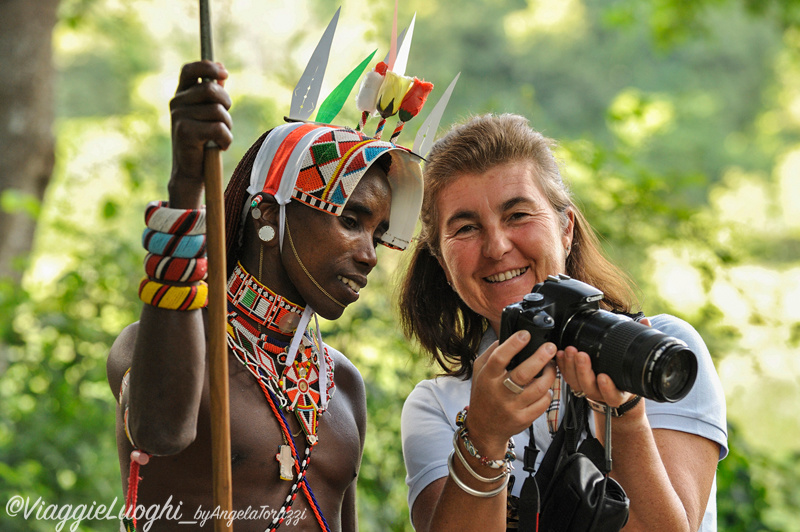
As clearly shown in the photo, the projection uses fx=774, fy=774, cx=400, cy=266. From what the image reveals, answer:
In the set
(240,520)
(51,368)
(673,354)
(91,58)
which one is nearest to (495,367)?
(673,354)

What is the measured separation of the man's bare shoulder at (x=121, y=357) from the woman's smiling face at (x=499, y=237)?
0.99 m

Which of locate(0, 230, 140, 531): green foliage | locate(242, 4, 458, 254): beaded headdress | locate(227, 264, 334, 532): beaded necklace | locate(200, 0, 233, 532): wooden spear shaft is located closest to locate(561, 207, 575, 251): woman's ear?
locate(242, 4, 458, 254): beaded headdress

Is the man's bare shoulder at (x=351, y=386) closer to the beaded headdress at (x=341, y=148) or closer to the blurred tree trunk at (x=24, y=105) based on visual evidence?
the beaded headdress at (x=341, y=148)

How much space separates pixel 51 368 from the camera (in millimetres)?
4699

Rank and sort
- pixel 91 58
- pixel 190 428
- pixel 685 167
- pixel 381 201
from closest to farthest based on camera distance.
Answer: pixel 190 428
pixel 381 201
pixel 91 58
pixel 685 167

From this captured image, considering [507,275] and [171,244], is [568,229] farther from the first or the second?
[171,244]

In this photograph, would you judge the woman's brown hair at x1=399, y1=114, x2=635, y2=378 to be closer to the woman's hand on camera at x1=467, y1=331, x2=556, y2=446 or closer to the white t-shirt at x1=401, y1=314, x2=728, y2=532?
the white t-shirt at x1=401, y1=314, x2=728, y2=532

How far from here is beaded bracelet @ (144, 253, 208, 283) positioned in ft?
5.07

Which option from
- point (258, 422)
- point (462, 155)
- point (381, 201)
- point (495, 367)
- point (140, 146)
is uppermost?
point (140, 146)

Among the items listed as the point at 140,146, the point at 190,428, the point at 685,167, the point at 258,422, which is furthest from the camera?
the point at 685,167

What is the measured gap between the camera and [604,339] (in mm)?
1743

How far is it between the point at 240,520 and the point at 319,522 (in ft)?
0.77

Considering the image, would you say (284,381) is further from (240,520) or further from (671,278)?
(671,278)

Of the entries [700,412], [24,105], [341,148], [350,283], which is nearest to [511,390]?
[350,283]
